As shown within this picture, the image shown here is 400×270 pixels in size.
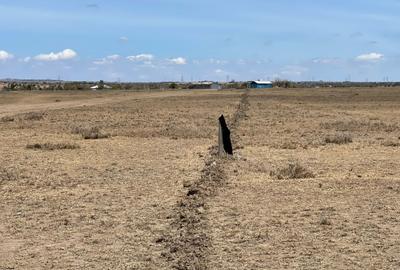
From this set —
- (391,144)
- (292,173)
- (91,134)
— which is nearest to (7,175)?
(292,173)

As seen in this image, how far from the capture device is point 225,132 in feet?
56.5

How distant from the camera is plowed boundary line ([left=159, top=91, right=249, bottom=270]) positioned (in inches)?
288

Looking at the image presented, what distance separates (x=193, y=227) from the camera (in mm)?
8828

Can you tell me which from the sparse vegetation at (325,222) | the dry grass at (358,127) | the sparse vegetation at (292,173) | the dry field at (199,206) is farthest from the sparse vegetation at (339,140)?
the sparse vegetation at (325,222)

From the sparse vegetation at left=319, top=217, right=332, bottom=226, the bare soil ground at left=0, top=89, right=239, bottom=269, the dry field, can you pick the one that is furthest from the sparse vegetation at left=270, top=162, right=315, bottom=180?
the sparse vegetation at left=319, top=217, right=332, bottom=226

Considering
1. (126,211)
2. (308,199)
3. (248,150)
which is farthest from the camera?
(248,150)

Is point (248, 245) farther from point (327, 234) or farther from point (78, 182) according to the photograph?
point (78, 182)

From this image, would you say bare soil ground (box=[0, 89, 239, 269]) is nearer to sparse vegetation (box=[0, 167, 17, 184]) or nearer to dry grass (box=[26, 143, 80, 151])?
sparse vegetation (box=[0, 167, 17, 184])

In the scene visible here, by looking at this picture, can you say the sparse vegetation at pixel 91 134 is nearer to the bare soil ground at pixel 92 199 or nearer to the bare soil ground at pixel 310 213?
the bare soil ground at pixel 92 199

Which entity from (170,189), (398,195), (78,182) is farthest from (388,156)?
(78,182)

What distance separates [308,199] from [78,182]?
192 inches

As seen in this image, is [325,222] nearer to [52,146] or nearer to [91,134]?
[52,146]

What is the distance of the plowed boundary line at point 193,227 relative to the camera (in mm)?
7316

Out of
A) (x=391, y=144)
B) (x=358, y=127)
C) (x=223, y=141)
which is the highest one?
(x=223, y=141)
